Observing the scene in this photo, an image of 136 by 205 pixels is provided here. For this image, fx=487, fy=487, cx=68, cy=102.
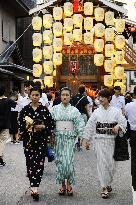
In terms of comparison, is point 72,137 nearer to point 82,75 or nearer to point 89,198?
point 89,198

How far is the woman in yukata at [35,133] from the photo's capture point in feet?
25.1

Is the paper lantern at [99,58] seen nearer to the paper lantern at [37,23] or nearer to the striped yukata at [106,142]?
the paper lantern at [37,23]

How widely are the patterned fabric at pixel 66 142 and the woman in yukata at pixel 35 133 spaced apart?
223mm

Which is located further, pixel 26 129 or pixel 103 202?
pixel 26 129

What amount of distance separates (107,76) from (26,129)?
1862 centimetres

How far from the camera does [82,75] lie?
95.6 ft

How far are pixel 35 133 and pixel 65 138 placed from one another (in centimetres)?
55

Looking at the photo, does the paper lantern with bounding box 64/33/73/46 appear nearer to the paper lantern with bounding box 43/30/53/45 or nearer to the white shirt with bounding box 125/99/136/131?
the paper lantern with bounding box 43/30/53/45

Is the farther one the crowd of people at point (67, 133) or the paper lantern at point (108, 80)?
the paper lantern at point (108, 80)

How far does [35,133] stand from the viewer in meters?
7.71

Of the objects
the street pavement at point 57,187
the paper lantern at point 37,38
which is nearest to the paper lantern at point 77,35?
the paper lantern at point 37,38

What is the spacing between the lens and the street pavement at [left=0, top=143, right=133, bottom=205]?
24.0ft

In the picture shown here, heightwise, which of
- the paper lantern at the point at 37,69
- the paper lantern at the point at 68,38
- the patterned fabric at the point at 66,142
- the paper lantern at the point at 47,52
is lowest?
the patterned fabric at the point at 66,142

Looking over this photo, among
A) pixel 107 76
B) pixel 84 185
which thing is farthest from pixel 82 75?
pixel 84 185
